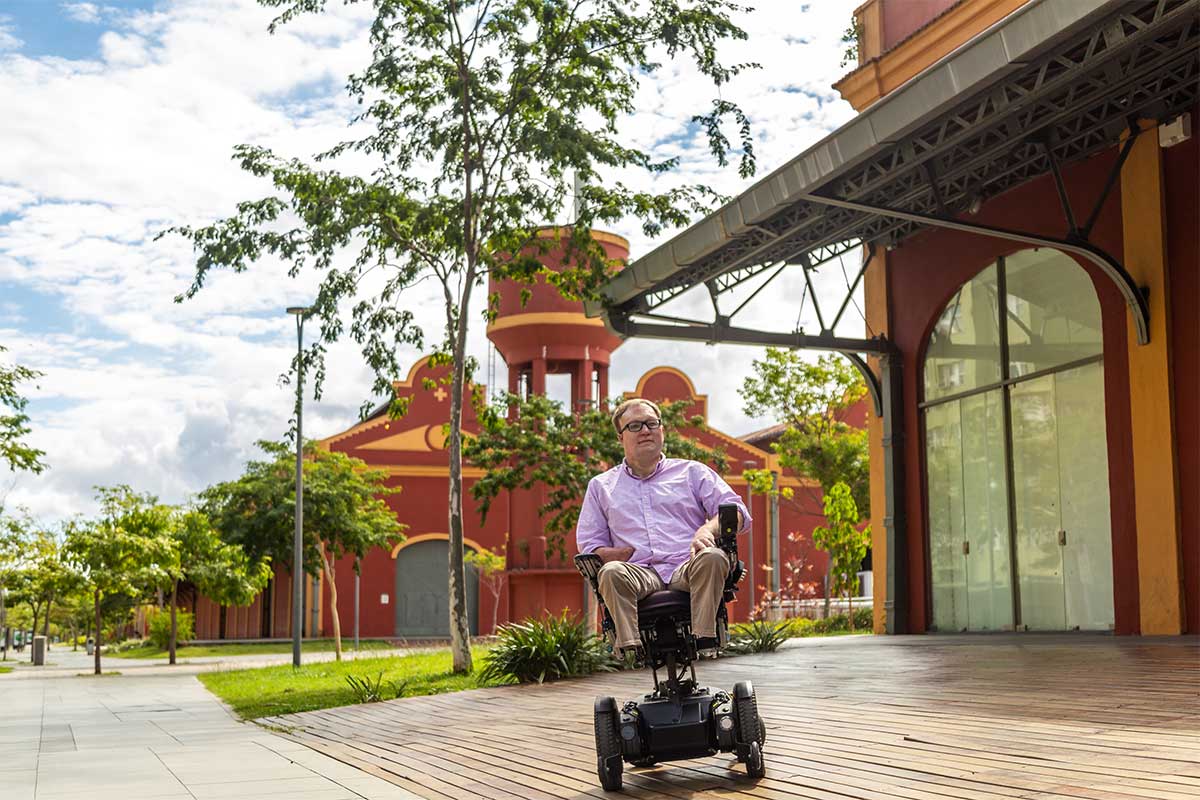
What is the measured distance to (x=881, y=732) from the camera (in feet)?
21.1

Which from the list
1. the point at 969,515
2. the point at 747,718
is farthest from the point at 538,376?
the point at 747,718

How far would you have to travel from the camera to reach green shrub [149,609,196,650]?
1524 inches

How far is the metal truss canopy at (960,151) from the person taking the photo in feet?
31.2

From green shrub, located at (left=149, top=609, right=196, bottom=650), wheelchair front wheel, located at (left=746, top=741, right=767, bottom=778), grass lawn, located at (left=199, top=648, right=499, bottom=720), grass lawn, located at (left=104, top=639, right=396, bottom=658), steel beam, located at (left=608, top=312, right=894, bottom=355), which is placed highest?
steel beam, located at (left=608, top=312, right=894, bottom=355)

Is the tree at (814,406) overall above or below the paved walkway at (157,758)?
above

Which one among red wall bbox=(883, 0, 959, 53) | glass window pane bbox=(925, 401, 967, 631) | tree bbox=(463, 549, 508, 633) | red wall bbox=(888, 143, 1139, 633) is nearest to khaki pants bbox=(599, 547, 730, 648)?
red wall bbox=(888, 143, 1139, 633)

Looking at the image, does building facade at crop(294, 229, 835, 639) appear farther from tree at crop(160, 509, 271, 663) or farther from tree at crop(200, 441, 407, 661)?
tree at crop(160, 509, 271, 663)

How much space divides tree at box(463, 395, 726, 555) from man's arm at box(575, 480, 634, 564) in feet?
A: 61.9

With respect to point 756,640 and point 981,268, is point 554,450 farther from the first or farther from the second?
point 756,640

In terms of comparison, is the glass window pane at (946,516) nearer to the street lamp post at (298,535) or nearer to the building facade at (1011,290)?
the building facade at (1011,290)

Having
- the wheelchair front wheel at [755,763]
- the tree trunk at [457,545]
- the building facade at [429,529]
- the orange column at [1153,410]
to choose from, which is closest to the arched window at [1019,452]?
the orange column at [1153,410]

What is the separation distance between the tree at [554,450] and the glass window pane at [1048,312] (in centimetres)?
986

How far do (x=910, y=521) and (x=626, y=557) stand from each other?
12.8 meters

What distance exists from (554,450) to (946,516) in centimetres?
1013
